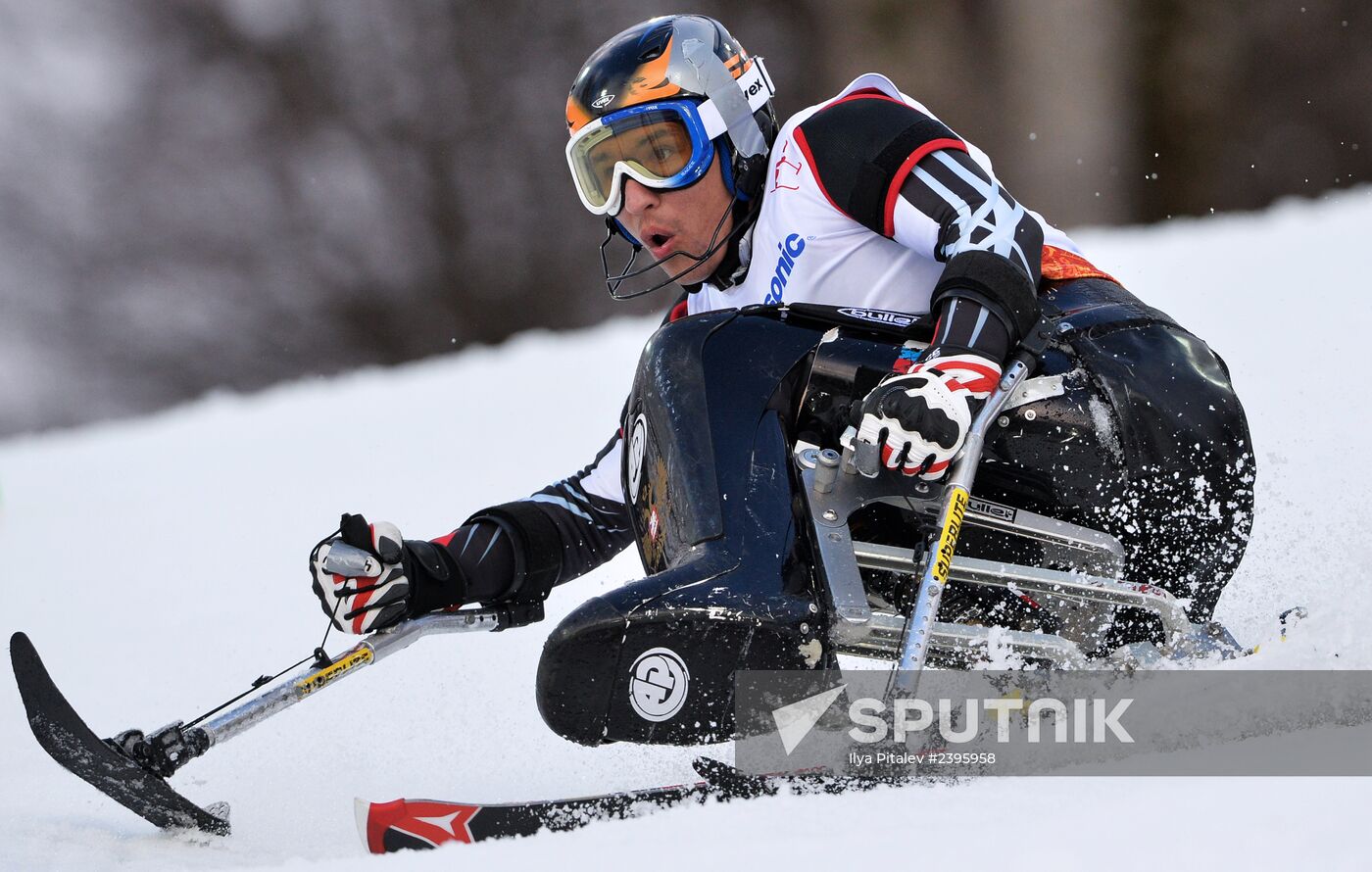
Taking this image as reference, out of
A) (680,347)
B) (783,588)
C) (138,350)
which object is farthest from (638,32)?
(138,350)

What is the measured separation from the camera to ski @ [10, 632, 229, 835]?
2643mm

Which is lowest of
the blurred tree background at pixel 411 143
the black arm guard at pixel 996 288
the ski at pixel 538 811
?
the ski at pixel 538 811

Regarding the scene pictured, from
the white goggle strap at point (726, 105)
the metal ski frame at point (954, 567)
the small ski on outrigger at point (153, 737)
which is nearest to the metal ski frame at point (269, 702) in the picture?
the small ski on outrigger at point (153, 737)

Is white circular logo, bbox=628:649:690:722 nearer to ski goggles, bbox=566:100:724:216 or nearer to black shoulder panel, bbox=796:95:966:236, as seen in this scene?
black shoulder panel, bbox=796:95:966:236

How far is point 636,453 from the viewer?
2.85 metres

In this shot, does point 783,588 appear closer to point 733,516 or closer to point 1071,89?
point 733,516

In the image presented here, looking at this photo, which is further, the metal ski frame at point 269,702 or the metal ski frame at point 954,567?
the metal ski frame at point 269,702

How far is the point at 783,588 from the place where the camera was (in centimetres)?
242

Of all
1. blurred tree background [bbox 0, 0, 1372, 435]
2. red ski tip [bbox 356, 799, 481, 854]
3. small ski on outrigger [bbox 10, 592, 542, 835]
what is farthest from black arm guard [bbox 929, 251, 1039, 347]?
blurred tree background [bbox 0, 0, 1372, 435]

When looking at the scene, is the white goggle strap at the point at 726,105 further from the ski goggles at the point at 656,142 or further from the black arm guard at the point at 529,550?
the black arm guard at the point at 529,550

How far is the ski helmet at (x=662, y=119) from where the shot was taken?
3109 mm

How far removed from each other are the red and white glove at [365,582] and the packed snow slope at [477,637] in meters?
0.35

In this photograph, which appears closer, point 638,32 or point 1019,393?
point 1019,393

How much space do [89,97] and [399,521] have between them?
10103mm
